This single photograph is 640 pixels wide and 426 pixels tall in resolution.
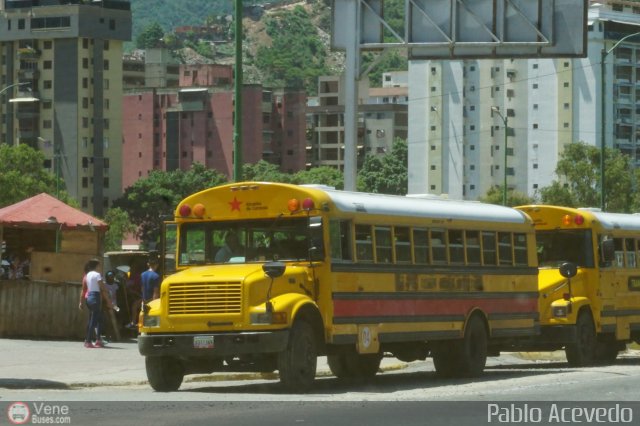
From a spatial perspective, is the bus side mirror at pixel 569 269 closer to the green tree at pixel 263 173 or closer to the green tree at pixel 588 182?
the green tree at pixel 588 182

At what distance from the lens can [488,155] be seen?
589ft

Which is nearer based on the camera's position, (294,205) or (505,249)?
(294,205)

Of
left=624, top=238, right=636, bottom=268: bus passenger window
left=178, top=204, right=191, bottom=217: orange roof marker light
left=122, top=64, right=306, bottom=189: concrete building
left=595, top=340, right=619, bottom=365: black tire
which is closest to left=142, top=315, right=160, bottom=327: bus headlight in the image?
left=178, top=204, right=191, bottom=217: orange roof marker light

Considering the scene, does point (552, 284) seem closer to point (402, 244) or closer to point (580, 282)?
point (580, 282)

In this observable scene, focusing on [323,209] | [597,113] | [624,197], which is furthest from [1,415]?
[597,113]

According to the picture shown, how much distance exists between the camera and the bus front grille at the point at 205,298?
20.1 metres

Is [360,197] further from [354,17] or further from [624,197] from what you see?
[624,197]

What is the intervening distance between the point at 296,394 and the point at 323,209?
245 centimetres

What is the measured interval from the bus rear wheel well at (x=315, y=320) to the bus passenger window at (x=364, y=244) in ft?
4.26

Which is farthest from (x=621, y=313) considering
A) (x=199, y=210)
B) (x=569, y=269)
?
(x=199, y=210)

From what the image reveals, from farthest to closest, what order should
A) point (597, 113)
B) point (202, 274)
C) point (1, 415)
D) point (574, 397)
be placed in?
point (597, 113)
point (202, 274)
point (574, 397)
point (1, 415)

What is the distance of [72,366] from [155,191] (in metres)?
129

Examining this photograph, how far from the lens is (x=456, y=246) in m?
24.5

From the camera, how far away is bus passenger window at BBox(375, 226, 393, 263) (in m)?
22.3
